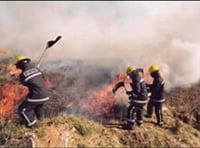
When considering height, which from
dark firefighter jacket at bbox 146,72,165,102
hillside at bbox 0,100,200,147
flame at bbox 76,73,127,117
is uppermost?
dark firefighter jacket at bbox 146,72,165,102

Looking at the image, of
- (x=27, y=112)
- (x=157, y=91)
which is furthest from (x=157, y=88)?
(x=27, y=112)

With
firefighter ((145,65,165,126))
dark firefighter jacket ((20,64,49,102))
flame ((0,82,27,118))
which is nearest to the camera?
dark firefighter jacket ((20,64,49,102))

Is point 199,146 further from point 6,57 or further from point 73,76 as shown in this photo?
point 6,57

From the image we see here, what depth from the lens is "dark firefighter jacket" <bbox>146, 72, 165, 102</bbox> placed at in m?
14.2

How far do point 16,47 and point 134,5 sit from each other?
7242 millimetres

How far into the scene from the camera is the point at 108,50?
21.1m

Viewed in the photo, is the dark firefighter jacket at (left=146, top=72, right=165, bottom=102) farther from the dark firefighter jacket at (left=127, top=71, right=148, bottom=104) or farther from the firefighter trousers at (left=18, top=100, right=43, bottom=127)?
the firefighter trousers at (left=18, top=100, right=43, bottom=127)

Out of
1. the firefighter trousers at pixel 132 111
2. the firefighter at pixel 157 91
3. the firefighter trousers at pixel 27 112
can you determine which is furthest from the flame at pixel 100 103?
the firefighter trousers at pixel 27 112

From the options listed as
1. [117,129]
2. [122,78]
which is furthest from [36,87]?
[122,78]

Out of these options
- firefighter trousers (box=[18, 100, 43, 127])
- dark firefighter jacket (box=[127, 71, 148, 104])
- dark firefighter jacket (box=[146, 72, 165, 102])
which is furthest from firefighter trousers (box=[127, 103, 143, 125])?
firefighter trousers (box=[18, 100, 43, 127])

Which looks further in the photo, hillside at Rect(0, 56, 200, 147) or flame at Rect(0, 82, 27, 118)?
flame at Rect(0, 82, 27, 118)

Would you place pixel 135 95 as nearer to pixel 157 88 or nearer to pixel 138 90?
pixel 138 90

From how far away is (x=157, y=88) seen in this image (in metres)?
14.2

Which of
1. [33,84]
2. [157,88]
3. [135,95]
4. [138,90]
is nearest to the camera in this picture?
[33,84]
